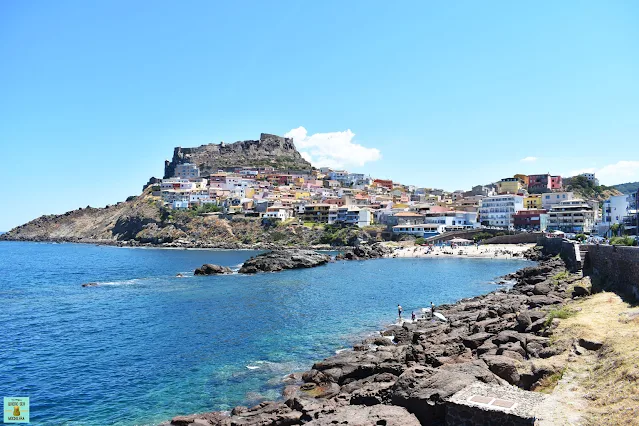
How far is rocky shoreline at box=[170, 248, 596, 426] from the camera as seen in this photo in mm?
12836

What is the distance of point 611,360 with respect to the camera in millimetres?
14195

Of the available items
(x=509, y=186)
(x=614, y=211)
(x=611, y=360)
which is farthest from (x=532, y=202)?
(x=611, y=360)

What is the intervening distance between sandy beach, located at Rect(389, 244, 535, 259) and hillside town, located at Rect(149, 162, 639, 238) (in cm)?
1182

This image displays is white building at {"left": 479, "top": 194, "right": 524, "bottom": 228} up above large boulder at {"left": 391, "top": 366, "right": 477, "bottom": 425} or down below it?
above

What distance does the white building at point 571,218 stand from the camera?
9531cm

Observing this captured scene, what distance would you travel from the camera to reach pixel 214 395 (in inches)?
A: 765

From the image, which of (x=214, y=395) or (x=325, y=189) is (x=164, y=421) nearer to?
(x=214, y=395)

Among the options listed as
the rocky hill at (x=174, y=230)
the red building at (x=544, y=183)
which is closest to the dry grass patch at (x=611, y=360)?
the rocky hill at (x=174, y=230)

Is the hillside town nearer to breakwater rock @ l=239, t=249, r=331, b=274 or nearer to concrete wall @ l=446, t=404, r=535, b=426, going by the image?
breakwater rock @ l=239, t=249, r=331, b=274

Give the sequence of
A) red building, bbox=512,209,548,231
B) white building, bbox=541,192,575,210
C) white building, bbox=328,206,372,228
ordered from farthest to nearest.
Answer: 1. white building, bbox=328,206,372,228
2. white building, bbox=541,192,575,210
3. red building, bbox=512,209,548,231

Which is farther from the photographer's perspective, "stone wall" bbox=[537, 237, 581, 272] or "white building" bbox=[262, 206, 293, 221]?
"white building" bbox=[262, 206, 293, 221]

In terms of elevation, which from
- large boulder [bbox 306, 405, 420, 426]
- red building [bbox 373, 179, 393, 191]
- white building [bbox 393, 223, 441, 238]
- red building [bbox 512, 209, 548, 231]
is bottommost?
large boulder [bbox 306, 405, 420, 426]

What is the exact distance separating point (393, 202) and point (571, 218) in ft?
184

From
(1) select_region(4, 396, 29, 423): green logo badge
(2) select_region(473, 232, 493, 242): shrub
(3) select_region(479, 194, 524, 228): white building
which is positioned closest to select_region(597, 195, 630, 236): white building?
(2) select_region(473, 232, 493, 242): shrub
